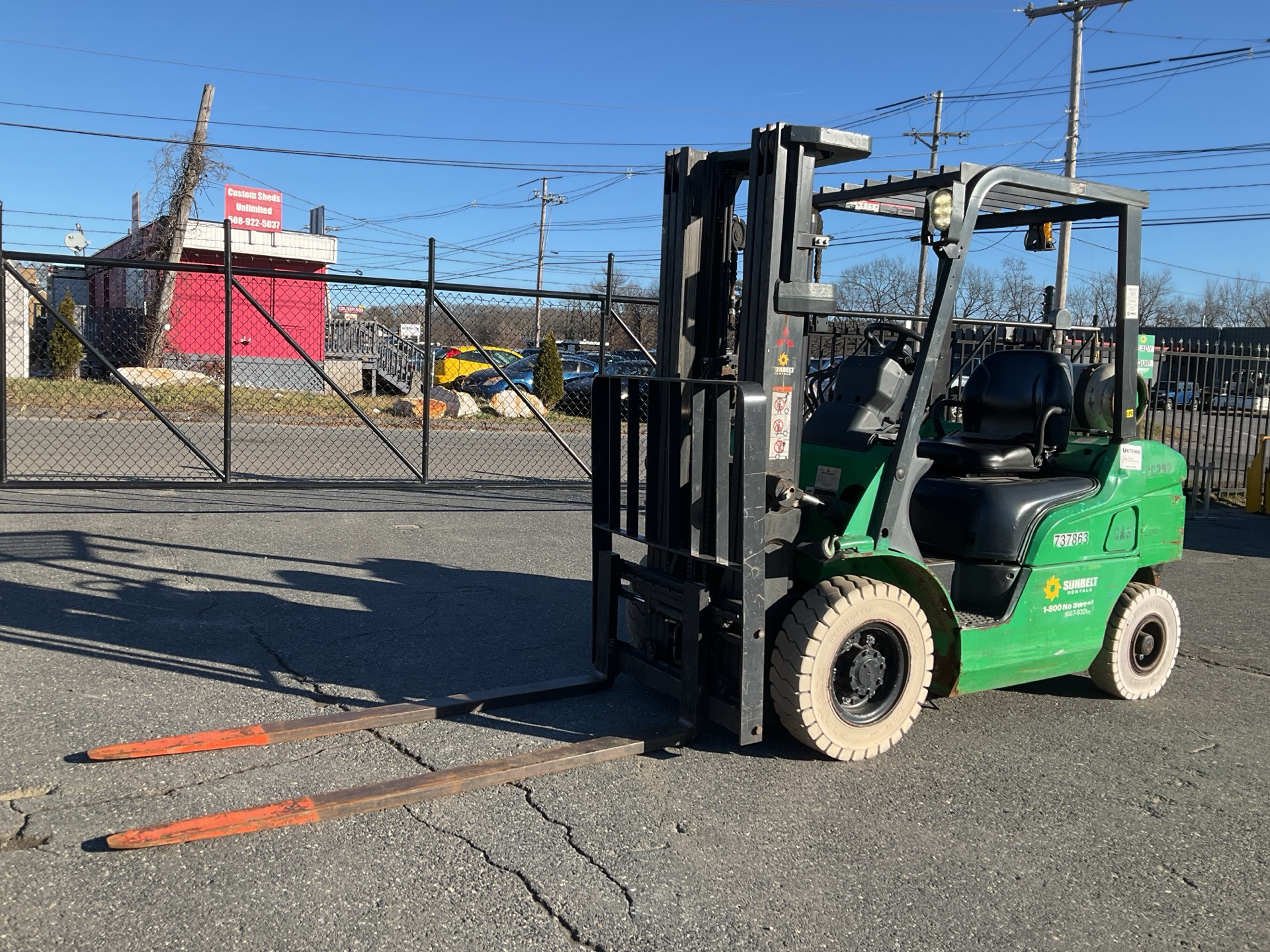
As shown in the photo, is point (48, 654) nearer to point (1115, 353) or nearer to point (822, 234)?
point (822, 234)

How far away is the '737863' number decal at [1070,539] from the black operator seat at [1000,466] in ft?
0.45

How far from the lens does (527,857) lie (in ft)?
11.8

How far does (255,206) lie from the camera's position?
38.4 metres

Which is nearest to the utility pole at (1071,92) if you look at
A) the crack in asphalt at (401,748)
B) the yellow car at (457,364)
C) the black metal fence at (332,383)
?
the black metal fence at (332,383)

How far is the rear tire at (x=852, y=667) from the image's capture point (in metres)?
4.34

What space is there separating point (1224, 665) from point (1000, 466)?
253 centimetres

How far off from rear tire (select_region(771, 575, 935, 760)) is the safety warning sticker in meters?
0.63

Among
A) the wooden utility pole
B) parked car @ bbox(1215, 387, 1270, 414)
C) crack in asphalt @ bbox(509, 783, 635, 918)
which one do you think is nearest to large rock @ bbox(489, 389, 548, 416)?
the wooden utility pole

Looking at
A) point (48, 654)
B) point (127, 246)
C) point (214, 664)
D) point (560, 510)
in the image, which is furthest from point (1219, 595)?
point (127, 246)

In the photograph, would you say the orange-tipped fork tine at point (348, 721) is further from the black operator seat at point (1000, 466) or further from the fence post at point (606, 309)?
the fence post at point (606, 309)

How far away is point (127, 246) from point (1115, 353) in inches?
1403

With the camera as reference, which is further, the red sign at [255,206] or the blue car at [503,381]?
the red sign at [255,206]

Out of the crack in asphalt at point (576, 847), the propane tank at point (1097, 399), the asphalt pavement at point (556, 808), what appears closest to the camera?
the asphalt pavement at point (556, 808)

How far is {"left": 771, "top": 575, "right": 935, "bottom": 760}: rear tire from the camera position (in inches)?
171
